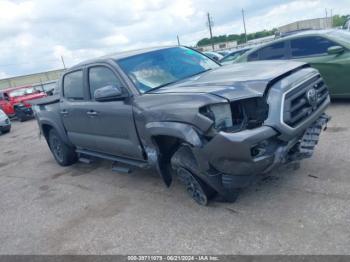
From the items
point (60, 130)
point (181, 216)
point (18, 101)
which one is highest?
point (60, 130)

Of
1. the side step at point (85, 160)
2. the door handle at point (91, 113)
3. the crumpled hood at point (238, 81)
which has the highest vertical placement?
the crumpled hood at point (238, 81)

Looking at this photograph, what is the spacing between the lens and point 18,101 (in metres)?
17.2

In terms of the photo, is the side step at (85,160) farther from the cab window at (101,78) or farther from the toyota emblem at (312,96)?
the toyota emblem at (312,96)

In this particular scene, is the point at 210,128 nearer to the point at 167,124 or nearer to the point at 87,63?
the point at 167,124

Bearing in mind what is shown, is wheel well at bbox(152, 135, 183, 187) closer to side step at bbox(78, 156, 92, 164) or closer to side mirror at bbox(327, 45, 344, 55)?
side step at bbox(78, 156, 92, 164)

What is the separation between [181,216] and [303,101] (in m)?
1.84

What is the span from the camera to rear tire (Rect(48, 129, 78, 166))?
6.64 m

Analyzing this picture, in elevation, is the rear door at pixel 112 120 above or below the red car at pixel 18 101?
above

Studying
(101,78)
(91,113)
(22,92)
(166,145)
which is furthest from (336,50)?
(22,92)

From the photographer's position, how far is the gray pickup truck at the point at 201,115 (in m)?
3.27

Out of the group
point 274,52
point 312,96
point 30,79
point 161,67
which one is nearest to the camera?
point 312,96

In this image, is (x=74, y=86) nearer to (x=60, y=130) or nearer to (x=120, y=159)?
(x=60, y=130)

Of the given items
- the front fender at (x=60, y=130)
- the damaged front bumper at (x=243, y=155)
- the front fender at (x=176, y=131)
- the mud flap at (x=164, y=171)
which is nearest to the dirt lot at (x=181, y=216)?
the mud flap at (x=164, y=171)

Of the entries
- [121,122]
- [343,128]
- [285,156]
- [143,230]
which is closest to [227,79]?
[285,156]
